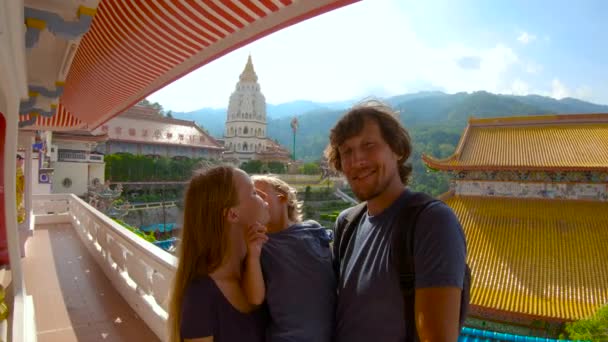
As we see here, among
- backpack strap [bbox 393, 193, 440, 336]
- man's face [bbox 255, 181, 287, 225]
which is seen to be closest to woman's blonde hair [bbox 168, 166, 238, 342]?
man's face [bbox 255, 181, 287, 225]

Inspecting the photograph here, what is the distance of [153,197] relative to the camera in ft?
104

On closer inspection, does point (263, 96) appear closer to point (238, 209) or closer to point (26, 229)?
point (26, 229)

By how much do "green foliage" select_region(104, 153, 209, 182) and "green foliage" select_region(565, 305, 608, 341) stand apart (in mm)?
27093

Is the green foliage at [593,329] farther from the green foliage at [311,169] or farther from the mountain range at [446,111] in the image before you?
the mountain range at [446,111]

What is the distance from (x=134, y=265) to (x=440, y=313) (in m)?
3.87

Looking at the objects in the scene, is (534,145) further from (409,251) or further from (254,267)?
(254,267)

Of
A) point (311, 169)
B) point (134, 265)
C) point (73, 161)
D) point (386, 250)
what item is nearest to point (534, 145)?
point (134, 265)

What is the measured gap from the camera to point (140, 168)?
3206cm

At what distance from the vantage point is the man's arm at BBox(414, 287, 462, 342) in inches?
38.8

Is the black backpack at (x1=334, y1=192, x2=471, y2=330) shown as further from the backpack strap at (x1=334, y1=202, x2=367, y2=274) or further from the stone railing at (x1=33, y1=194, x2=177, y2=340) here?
the stone railing at (x1=33, y1=194, x2=177, y2=340)

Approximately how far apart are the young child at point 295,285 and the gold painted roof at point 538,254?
289 inches

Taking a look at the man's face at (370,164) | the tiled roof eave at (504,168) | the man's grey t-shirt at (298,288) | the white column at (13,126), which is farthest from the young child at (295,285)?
the tiled roof eave at (504,168)

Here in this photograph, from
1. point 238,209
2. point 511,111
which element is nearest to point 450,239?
point 238,209

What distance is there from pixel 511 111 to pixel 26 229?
11259cm
